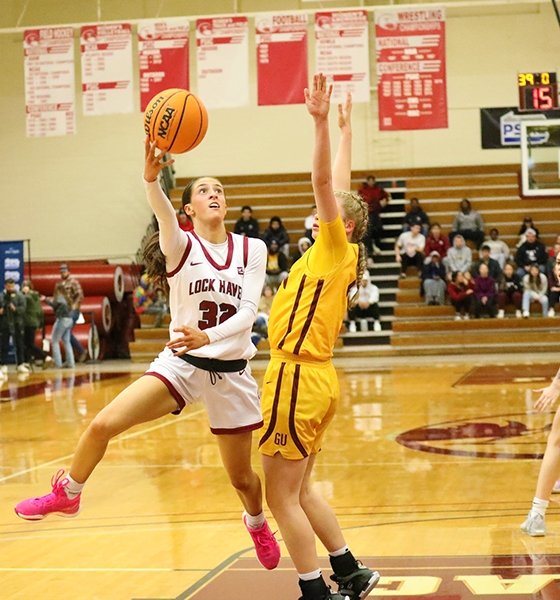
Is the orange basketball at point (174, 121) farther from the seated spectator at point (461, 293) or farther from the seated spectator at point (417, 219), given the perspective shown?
the seated spectator at point (417, 219)

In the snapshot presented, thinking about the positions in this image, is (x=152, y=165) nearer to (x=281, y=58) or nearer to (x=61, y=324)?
(x=281, y=58)

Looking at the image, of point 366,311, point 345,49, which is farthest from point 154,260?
point 366,311

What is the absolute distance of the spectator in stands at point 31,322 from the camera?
1895 centimetres

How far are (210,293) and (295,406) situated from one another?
0.83 m

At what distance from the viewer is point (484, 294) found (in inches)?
783

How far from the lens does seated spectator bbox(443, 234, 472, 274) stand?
803 inches

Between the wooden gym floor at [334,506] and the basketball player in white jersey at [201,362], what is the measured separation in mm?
538

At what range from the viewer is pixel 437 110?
16.6 meters

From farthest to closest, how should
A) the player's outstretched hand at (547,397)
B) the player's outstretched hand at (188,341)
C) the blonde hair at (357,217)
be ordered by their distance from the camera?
the player's outstretched hand at (547,397) → the blonde hair at (357,217) → the player's outstretched hand at (188,341)

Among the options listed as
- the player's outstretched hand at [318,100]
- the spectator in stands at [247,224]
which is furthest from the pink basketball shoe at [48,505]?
the spectator in stands at [247,224]

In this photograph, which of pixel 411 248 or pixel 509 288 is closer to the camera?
pixel 509 288

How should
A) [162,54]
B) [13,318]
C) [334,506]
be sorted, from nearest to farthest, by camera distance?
[334,506], [162,54], [13,318]

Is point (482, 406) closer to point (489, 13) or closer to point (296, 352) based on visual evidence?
point (296, 352)

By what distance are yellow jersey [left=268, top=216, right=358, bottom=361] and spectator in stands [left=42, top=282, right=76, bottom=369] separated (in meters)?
15.3
